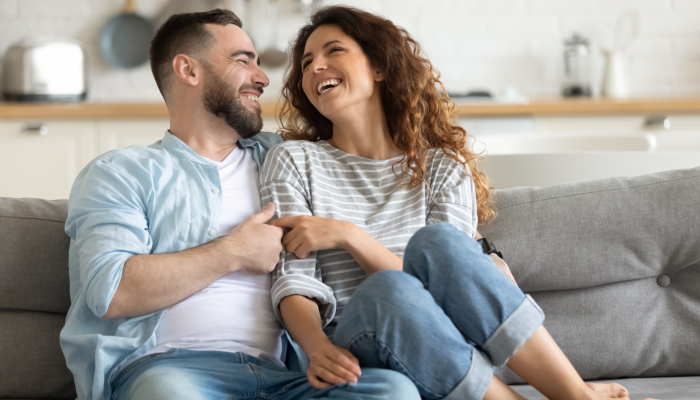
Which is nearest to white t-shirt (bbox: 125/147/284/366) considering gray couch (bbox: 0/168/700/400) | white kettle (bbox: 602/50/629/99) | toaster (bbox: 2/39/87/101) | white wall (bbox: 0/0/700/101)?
gray couch (bbox: 0/168/700/400)

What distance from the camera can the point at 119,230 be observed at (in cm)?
131

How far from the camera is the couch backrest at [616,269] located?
1.53 metres

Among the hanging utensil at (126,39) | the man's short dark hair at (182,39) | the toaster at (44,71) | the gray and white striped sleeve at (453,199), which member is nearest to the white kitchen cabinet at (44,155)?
the toaster at (44,71)

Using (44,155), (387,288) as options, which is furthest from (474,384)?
(44,155)

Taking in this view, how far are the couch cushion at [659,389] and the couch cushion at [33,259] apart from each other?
105 cm

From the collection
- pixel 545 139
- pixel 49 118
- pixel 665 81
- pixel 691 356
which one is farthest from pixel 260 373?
pixel 665 81

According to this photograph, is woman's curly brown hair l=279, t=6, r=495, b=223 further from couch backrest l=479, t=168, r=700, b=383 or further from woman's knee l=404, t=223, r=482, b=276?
woman's knee l=404, t=223, r=482, b=276

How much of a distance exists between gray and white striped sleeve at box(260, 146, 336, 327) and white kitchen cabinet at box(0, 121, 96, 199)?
191 centimetres

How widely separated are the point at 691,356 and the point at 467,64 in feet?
9.00

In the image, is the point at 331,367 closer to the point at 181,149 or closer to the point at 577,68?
the point at 181,149

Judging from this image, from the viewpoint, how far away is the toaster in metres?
3.32

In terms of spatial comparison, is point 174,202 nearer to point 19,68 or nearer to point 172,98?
point 172,98

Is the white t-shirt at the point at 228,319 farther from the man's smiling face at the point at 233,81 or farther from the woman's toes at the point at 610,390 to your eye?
the woman's toes at the point at 610,390

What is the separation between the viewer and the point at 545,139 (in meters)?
2.29
